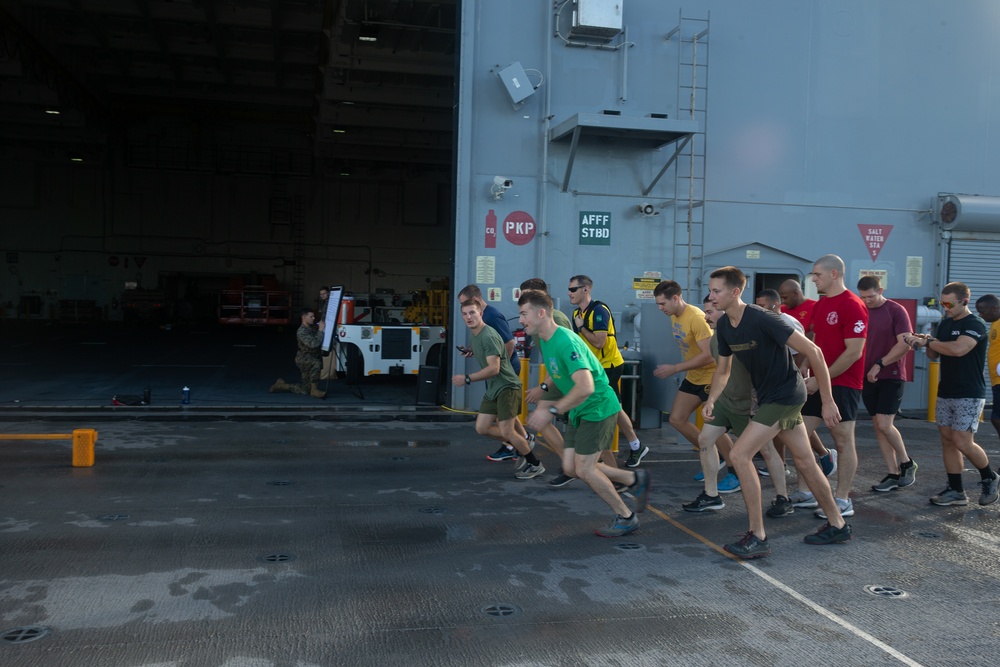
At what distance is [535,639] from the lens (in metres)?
4.25

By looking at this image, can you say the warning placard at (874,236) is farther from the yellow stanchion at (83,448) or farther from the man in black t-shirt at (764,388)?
the yellow stanchion at (83,448)

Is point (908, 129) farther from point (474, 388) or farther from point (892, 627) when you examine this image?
point (892, 627)

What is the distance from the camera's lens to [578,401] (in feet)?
18.3

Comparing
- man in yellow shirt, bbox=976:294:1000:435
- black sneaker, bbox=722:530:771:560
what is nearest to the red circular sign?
man in yellow shirt, bbox=976:294:1000:435

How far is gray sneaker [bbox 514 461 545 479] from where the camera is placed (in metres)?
8.00

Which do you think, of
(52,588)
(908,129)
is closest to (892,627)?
(52,588)

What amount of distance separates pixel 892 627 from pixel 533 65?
10.1m

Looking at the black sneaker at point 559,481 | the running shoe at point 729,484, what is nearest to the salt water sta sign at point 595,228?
the black sneaker at point 559,481

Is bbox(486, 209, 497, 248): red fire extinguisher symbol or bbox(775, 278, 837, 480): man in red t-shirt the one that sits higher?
bbox(486, 209, 497, 248): red fire extinguisher symbol

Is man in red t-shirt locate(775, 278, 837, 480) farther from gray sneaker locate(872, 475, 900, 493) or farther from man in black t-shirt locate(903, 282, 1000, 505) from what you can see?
man in black t-shirt locate(903, 282, 1000, 505)

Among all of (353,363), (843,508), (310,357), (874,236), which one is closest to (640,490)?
(843,508)

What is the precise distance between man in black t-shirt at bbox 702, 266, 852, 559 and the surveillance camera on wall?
22.8ft

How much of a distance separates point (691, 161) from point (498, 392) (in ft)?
22.2

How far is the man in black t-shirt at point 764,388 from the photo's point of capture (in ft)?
18.0
